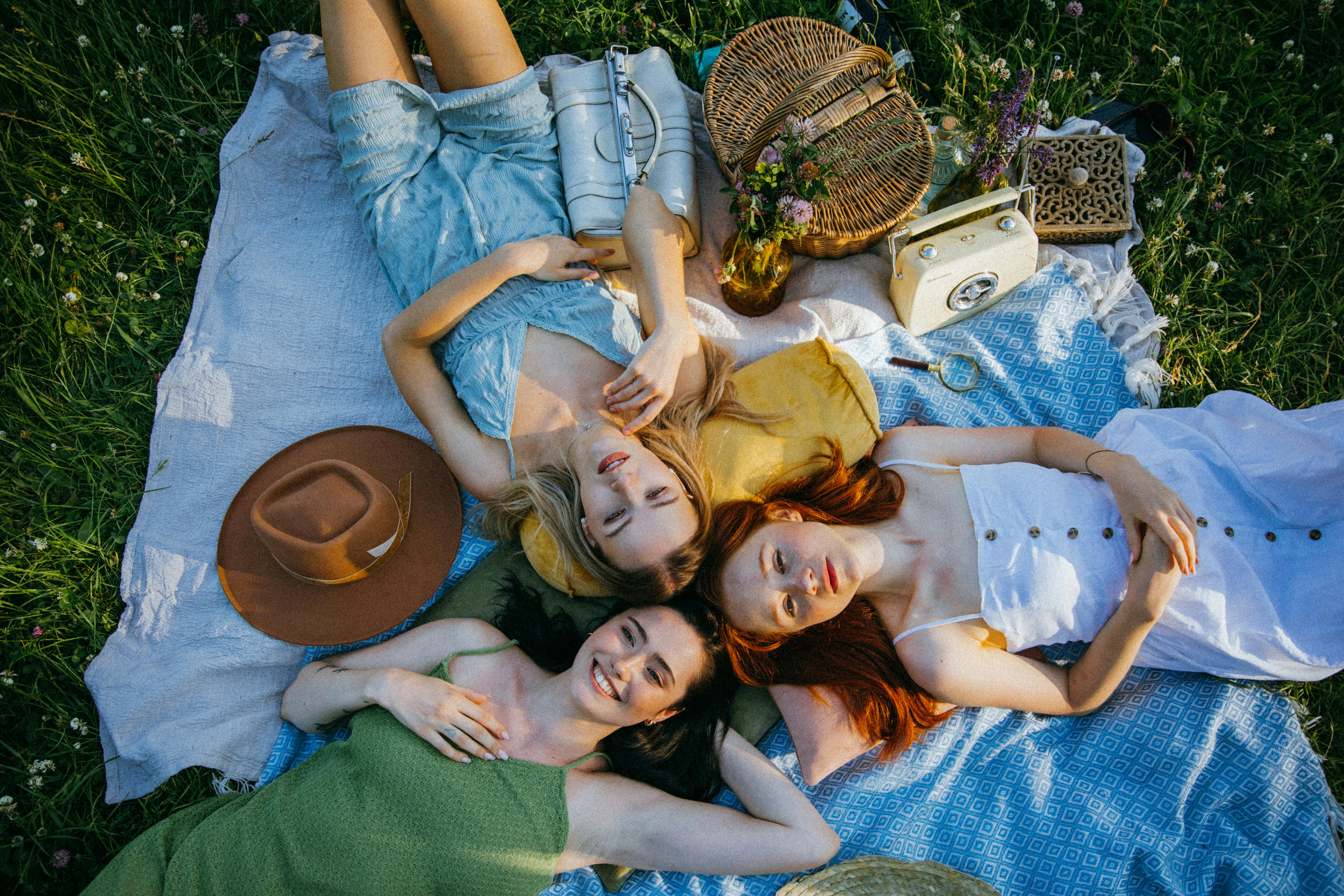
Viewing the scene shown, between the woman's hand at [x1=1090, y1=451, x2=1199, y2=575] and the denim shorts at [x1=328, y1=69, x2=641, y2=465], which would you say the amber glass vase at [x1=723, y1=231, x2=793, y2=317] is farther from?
the woman's hand at [x1=1090, y1=451, x2=1199, y2=575]

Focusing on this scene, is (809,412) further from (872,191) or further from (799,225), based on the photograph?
(872,191)

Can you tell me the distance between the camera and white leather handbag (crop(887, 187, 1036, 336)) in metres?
3.63

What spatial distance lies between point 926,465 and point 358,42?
343 centimetres

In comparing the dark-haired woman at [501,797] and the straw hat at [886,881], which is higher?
the dark-haired woman at [501,797]

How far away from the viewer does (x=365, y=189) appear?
3.73 metres

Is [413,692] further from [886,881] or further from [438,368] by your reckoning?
[886,881]

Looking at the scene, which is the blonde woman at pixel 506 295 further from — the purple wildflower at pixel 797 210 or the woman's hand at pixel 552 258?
the purple wildflower at pixel 797 210

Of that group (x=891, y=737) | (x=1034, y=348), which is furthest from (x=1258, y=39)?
(x=891, y=737)

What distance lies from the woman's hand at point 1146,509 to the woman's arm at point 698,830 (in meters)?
1.73

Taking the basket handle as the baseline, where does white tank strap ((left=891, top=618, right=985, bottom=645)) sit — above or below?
below

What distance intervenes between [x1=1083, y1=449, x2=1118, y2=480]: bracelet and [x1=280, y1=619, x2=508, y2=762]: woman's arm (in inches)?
106

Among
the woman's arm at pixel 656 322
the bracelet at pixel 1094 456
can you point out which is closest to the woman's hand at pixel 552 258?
the woman's arm at pixel 656 322

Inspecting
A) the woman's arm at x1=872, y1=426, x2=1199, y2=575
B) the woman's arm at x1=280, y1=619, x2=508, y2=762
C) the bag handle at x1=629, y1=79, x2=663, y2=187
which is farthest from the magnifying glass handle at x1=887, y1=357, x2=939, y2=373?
the woman's arm at x1=280, y1=619, x2=508, y2=762

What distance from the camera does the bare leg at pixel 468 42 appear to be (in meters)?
3.57
